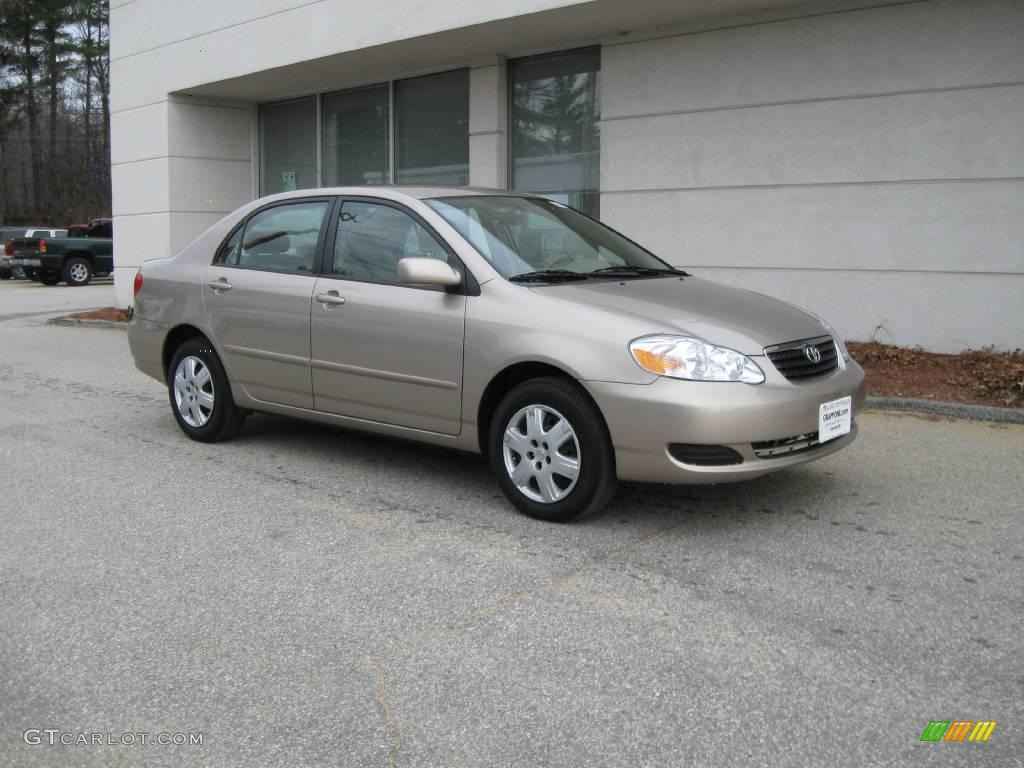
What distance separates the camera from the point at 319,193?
6.20 metres

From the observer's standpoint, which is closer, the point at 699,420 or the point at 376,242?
the point at 699,420

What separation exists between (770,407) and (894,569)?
859 millimetres

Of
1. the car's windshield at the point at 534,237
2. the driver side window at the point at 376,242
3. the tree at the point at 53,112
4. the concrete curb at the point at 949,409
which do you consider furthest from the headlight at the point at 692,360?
the tree at the point at 53,112

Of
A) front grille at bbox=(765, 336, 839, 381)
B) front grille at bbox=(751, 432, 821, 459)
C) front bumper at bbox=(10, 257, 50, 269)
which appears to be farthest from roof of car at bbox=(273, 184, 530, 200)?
front bumper at bbox=(10, 257, 50, 269)

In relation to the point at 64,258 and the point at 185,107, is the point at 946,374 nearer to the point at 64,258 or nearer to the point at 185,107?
the point at 185,107

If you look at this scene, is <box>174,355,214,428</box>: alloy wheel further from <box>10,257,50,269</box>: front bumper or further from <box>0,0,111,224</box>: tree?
<box>0,0,111,224</box>: tree

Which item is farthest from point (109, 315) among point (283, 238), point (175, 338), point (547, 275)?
point (547, 275)

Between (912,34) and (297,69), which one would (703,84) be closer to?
(912,34)

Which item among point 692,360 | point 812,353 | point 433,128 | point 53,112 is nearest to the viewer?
point 692,360

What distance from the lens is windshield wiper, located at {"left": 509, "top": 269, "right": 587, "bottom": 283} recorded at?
5.19 metres

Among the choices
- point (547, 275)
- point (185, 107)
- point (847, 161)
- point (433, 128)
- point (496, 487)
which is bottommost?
point (496, 487)

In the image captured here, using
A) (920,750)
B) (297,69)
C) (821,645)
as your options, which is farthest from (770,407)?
(297,69)

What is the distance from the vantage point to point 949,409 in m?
7.75

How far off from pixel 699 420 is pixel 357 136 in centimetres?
1121
